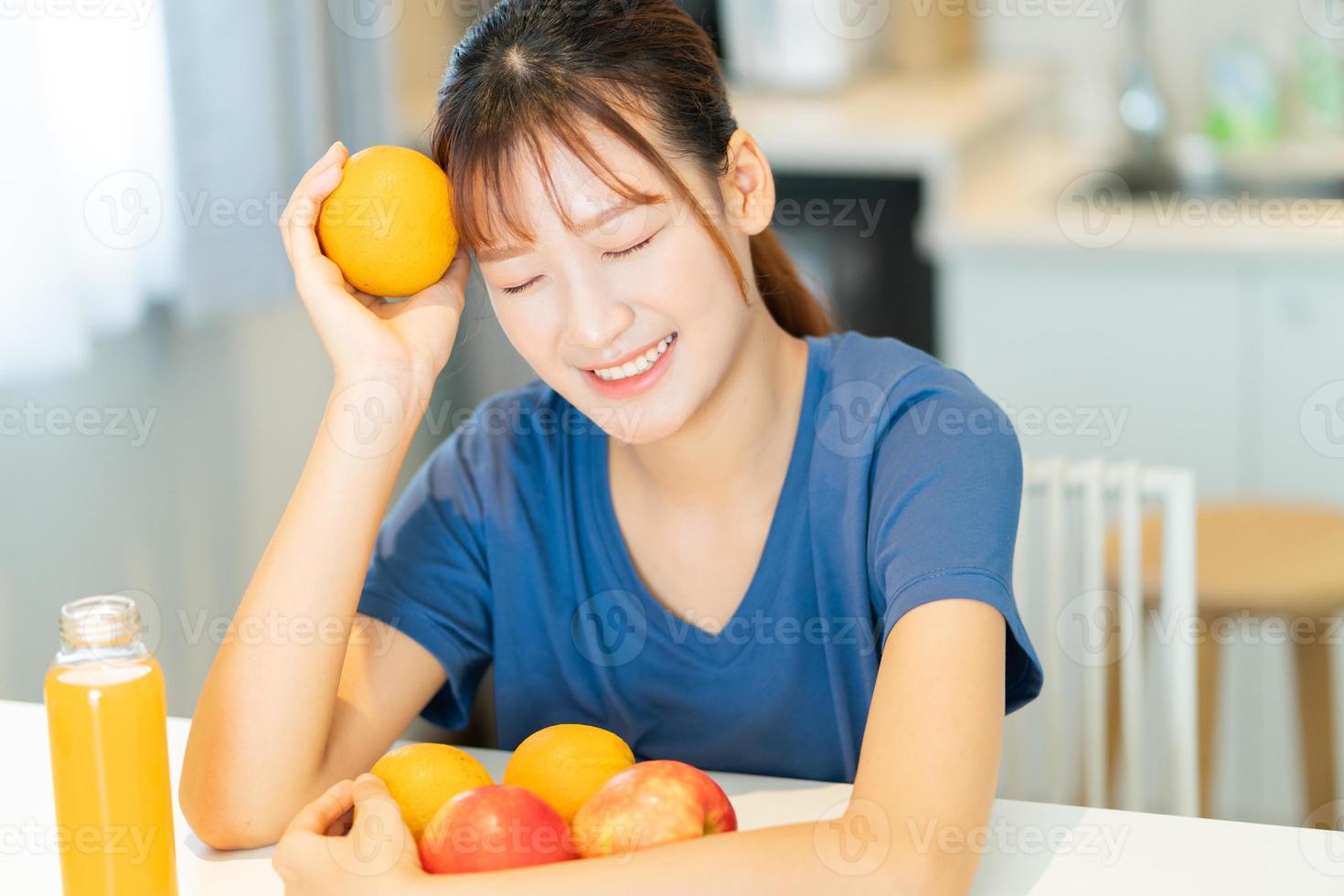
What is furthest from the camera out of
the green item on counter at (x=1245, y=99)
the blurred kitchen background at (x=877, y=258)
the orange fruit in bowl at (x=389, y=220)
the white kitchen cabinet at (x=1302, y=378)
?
the green item on counter at (x=1245, y=99)

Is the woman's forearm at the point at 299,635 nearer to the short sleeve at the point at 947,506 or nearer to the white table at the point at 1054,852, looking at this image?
the white table at the point at 1054,852

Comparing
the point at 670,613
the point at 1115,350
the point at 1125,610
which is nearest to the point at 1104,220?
the point at 1115,350

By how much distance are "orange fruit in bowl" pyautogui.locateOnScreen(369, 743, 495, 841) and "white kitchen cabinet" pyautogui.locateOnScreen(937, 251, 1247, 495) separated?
5.04 ft

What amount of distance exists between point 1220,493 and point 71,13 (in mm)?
1732

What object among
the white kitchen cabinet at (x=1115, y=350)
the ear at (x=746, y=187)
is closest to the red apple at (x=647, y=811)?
the ear at (x=746, y=187)

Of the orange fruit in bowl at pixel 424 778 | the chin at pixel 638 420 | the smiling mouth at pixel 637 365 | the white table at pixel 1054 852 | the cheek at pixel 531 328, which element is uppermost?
the cheek at pixel 531 328

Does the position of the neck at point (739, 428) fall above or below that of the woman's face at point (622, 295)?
below

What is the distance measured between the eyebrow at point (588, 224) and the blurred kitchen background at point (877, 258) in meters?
0.44

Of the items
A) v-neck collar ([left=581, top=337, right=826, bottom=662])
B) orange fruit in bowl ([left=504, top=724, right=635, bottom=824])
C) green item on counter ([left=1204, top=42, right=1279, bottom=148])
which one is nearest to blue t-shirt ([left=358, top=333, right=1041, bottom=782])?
v-neck collar ([left=581, top=337, right=826, bottom=662])

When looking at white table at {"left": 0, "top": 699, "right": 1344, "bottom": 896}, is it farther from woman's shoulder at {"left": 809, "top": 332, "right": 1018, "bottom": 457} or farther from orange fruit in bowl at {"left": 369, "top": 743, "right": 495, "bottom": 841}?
woman's shoulder at {"left": 809, "top": 332, "right": 1018, "bottom": 457}

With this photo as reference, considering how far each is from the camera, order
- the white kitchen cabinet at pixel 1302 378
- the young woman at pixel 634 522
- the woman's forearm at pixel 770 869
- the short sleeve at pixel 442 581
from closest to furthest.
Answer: the woman's forearm at pixel 770 869 → the young woman at pixel 634 522 → the short sleeve at pixel 442 581 → the white kitchen cabinet at pixel 1302 378

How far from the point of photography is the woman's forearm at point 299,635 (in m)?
1.01

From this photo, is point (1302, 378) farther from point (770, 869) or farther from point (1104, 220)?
point (770, 869)

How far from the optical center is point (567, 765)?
916 mm
